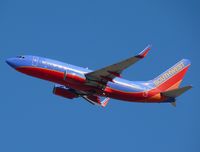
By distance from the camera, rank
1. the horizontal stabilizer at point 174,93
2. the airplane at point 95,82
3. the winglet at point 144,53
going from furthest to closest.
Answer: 1. the horizontal stabilizer at point 174,93
2. the airplane at point 95,82
3. the winglet at point 144,53

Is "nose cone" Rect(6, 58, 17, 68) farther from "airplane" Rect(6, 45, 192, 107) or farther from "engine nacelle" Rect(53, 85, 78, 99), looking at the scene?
"engine nacelle" Rect(53, 85, 78, 99)

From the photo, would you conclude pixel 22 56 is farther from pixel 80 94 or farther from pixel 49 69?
pixel 80 94

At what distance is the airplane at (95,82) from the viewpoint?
190 ft

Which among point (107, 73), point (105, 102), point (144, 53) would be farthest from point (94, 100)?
point (144, 53)

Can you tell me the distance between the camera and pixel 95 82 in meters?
59.1

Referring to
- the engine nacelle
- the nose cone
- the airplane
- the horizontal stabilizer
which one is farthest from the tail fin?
the nose cone

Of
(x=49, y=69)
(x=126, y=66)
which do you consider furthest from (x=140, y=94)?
(x=49, y=69)

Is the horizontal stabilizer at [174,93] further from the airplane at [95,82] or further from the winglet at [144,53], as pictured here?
the winglet at [144,53]

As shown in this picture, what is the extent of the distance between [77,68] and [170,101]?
12.6 m

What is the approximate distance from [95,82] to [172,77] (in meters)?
12.4

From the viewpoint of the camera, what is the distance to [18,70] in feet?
195

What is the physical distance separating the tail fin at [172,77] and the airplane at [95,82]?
14cm

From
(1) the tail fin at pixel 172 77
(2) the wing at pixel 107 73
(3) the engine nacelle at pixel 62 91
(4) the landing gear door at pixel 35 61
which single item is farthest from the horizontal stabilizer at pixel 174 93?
(4) the landing gear door at pixel 35 61

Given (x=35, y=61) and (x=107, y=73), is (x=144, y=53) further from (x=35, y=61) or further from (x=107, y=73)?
(x=35, y=61)
